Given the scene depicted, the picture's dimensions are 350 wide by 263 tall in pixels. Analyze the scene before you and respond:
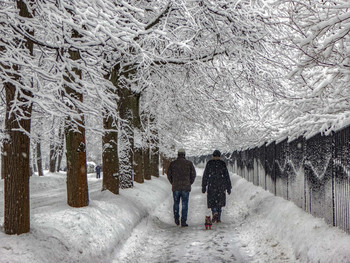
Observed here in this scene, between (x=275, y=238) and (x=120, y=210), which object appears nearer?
(x=275, y=238)

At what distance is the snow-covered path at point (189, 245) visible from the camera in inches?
260

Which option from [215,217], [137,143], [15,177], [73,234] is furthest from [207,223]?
[137,143]

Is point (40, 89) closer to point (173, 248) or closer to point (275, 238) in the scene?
point (173, 248)

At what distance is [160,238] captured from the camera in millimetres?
8508

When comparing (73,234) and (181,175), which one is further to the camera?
(181,175)

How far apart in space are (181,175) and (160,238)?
2201 mm

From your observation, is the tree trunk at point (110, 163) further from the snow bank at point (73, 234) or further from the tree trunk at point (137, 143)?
the tree trunk at point (137, 143)

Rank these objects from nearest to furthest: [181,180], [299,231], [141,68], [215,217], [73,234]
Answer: [73,234] → [299,231] → [141,68] → [181,180] → [215,217]

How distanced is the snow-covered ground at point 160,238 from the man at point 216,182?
1.77 feet

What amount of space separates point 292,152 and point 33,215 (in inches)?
244

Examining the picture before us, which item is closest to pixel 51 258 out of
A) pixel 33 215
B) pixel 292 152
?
pixel 33 215

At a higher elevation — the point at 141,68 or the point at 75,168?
the point at 141,68

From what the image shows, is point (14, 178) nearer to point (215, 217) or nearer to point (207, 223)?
point (207, 223)

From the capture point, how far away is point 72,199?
7730 millimetres
